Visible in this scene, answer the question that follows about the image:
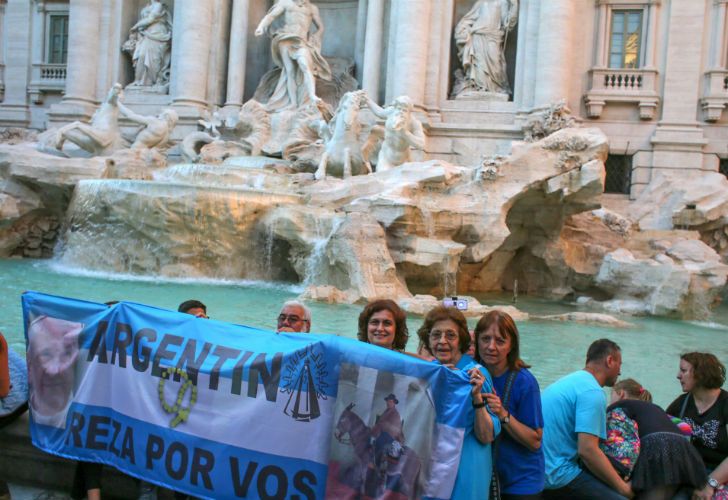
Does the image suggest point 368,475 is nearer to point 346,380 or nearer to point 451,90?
point 346,380

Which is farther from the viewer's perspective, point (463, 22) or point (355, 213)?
point (463, 22)

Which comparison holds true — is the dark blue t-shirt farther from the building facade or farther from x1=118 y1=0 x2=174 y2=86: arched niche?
x1=118 y1=0 x2=174 y2=86: arched niche

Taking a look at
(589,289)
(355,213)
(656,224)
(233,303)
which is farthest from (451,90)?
(233,303)

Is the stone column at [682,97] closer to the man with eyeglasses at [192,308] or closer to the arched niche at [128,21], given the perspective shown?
the arched niche at [128,21]

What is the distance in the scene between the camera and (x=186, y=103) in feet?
59.8

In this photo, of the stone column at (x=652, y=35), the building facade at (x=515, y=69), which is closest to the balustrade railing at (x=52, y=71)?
the building facade at (x=515, y=69)

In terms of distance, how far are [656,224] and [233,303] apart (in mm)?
9803

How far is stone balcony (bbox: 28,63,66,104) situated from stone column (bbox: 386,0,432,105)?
9705 millimetres

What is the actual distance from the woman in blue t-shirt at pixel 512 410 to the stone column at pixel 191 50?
54.4 feet

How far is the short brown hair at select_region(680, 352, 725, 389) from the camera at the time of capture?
3.30 meters

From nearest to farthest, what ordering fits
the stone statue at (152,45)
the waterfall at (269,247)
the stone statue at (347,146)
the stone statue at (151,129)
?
the waterfall at (269,247)
the stone statue at (347,146)
the stone statue at (151,129)
the stone statue at (152,45)

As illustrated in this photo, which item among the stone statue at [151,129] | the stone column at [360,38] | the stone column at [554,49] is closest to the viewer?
the stone statue at [151,129]

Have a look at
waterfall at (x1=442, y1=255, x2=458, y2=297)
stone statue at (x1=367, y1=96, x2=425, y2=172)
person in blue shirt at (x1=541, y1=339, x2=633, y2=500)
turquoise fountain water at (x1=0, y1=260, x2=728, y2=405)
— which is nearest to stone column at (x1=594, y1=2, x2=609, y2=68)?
stone statue at (x1=367, y1=96, x2=425, y2=172)

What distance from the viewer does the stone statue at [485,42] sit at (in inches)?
687
